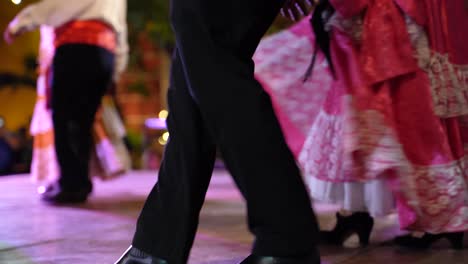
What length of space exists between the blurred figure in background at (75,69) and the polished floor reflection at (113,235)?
165 millimetres

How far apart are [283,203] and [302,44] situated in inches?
42.6

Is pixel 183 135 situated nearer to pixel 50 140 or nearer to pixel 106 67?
pixel 106 67

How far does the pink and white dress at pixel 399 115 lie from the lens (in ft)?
5.89

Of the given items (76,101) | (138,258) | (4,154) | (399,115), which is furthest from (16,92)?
(138,258)

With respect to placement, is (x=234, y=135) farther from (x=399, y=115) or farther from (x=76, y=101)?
(x=76, y=101)

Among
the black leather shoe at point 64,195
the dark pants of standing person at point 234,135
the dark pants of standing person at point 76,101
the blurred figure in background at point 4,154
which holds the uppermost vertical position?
the dark pants of standing person at point 234,135

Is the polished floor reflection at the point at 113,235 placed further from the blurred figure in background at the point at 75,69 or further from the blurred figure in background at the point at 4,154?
the blurred figure in background at the point at 4,154

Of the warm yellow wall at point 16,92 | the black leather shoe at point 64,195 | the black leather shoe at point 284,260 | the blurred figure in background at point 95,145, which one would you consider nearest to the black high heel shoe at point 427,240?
the black leather shoe at point 284,260

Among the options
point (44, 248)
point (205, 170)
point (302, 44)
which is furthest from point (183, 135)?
point (302, 44)

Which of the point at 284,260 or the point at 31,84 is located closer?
the point at 284,260

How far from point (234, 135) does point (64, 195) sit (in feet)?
6.53

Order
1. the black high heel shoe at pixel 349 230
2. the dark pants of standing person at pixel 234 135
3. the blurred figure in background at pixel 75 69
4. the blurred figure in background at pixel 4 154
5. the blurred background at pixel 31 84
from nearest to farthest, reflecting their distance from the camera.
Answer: the dark pants of standing person at pixel 234 135 → the black high heel shoe at pixel 349 230 → the blurred figure in background at pixel 75 69 → the blurred figure in background at pixel 4 154 → the blurred background at pixel 31 84

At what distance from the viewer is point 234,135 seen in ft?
4.13

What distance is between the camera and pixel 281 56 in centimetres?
227
